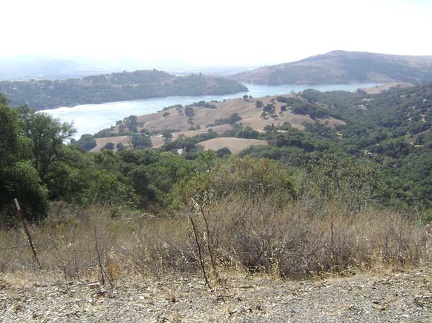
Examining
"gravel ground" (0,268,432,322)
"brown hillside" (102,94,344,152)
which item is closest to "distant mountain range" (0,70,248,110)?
"brown hillside" (102,94,344,152)

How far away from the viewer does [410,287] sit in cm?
406

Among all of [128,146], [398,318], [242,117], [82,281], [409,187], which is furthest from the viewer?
[242,117]

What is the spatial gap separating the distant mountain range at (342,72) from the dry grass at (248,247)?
172 meters

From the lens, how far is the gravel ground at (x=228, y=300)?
3.61 m

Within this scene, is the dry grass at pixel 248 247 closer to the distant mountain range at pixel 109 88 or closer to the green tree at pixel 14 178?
the green tree at pixel 14 178

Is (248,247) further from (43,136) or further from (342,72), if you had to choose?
(342,72)

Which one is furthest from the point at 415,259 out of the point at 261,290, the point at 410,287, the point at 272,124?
the point at 272,124

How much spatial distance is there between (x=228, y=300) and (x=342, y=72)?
635 ft

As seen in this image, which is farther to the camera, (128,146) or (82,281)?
(128,146)

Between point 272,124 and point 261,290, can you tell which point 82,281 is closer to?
point 261,290

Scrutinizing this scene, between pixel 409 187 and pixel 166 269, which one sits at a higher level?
pixel 166 269

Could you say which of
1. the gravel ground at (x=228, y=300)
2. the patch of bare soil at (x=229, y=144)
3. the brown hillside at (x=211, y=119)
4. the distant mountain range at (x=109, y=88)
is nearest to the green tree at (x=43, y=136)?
the gravel ground at (x=228, y=300)

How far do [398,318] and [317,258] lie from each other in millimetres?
1647

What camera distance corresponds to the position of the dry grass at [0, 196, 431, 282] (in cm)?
493
